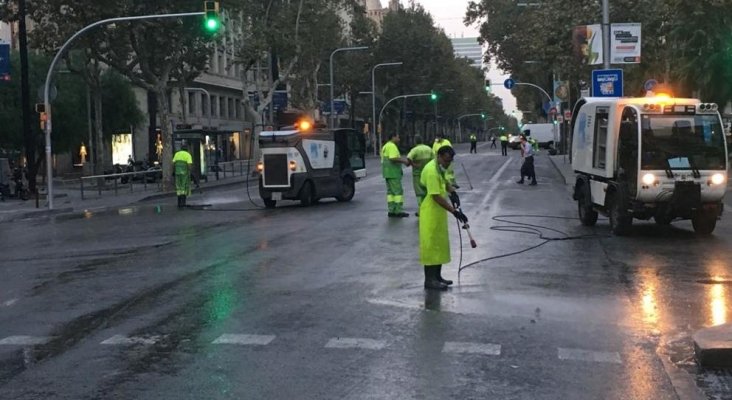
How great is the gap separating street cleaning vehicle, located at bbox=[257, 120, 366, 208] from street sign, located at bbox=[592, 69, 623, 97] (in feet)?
25.0

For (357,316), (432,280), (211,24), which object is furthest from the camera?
(211,24)

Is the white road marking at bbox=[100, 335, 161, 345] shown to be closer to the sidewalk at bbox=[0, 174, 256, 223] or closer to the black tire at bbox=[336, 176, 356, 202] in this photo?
the black tire at bbox=[336, 176, 356, 202]

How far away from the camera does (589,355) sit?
643cm

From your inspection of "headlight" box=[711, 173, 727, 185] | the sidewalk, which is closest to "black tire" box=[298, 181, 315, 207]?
the sidewalk

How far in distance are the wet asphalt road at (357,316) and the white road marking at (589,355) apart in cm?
3

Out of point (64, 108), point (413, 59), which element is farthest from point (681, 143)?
point (413, 59)

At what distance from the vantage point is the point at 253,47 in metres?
39.8

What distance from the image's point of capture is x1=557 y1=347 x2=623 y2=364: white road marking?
6281 mm


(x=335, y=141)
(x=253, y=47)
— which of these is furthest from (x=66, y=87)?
(x=335, y=141)

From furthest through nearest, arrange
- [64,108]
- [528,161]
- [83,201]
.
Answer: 1. [64,108]
2. [83,201]
3. [528,161]

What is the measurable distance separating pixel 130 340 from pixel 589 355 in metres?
3.87

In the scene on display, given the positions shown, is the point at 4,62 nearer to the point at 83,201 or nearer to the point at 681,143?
the point at 83,201

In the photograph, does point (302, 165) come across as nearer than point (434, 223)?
No

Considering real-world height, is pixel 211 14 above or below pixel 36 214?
above
